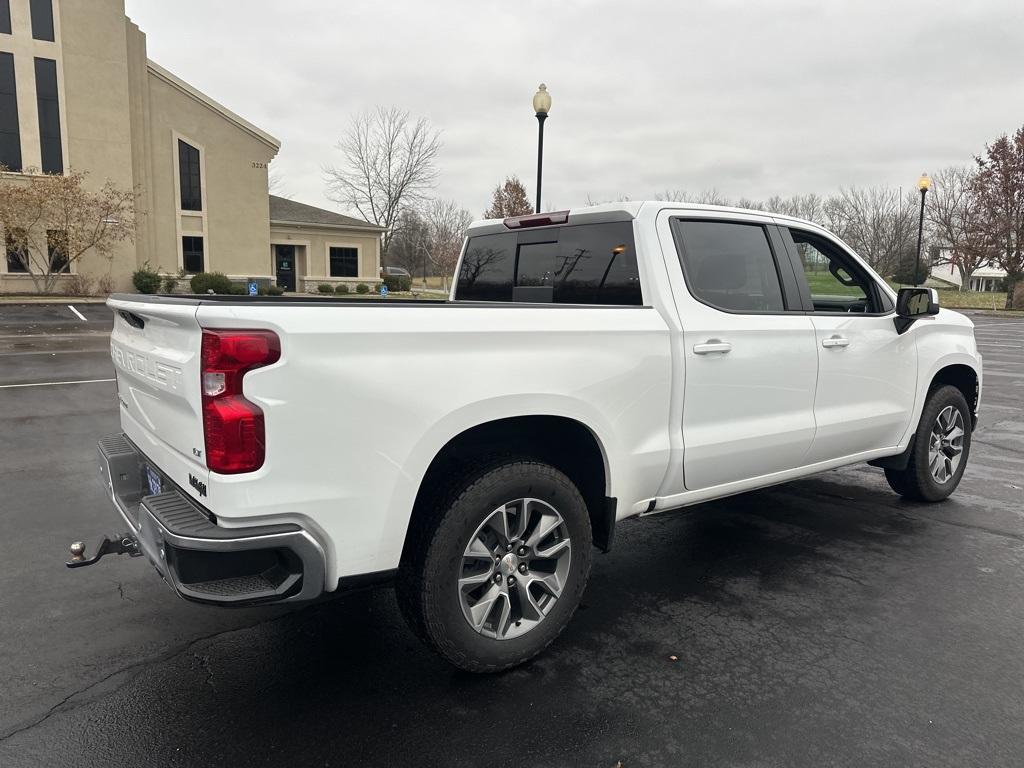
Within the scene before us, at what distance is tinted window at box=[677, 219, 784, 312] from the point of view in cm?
373

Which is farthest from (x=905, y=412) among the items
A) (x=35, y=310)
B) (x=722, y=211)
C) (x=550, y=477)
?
(x=35, y=310)

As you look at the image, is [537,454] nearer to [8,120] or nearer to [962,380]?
[962,380]

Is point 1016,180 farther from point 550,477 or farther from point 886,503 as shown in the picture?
point 550,477

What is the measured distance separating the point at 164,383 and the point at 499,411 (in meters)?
1.23

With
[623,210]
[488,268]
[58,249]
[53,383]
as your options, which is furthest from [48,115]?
[623,210]

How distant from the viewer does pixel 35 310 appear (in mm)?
24000

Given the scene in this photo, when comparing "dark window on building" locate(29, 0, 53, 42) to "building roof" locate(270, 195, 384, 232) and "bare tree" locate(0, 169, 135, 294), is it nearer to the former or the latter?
"bare tree" locate(0, 169, 135, 294)

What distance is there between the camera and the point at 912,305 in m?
4.62

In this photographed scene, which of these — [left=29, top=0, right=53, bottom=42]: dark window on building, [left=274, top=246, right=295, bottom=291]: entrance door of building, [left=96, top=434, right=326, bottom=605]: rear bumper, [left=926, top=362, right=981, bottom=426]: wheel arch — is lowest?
[left=96, top=434, right=326, bottom=605]: rear bumper

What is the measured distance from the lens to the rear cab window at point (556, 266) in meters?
3.73

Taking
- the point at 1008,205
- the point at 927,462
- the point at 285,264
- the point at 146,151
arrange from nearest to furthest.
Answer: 1. the point at 927,462
2. the point at 146,151
3. the point at 285,264
4. the point at 1008,205

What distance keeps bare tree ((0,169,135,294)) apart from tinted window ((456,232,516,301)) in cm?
2855

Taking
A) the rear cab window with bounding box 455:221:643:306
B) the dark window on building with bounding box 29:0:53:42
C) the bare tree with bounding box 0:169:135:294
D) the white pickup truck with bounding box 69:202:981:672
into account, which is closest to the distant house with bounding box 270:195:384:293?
the bare tree with bounding box 0:169:135:294

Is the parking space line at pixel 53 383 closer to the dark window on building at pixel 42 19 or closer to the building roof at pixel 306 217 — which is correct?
the dark window on building at pixel 42 19
